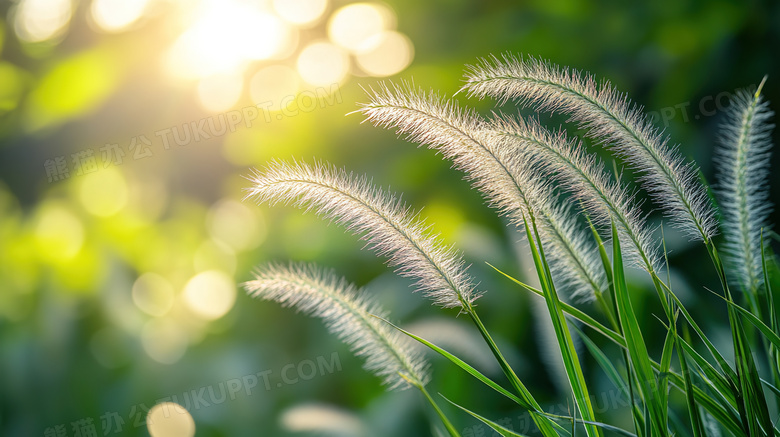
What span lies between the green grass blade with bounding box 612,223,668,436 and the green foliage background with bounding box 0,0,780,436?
0.52 m

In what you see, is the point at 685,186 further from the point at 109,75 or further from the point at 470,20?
the point at 109,75

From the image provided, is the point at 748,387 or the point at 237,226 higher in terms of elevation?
the point at 237,226

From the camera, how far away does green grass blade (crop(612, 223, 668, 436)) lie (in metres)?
0.30

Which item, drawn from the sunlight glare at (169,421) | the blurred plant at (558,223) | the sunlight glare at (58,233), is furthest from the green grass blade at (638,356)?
the sunlight glare at (58,233)

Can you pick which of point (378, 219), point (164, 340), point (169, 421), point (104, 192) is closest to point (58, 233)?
point (104, 192)

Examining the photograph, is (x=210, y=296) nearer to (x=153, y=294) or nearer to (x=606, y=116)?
(x=153, y=294)

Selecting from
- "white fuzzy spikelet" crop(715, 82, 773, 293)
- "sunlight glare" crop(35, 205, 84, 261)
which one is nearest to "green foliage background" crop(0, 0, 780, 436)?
"sunlight glare" crop(35, 205, 84, 261)

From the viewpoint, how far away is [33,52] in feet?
4.08

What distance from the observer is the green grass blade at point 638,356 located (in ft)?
0.97

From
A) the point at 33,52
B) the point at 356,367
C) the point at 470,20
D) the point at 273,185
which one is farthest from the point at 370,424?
the point at 33,52

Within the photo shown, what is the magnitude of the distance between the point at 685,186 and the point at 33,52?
1409 mm

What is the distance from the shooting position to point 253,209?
1.20 metres

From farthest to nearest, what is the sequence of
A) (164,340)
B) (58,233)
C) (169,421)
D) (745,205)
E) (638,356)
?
(58,233)
(164,340)
(169,421)
(745,205)
(638,356)

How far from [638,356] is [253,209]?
1.01m
